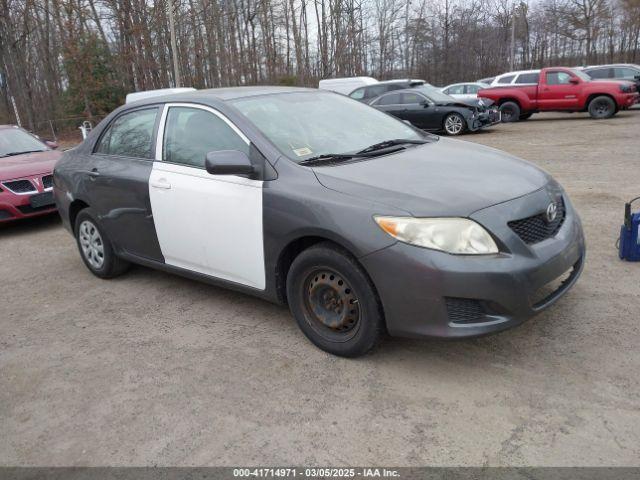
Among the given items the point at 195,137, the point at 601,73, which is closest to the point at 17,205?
the point at 195,137

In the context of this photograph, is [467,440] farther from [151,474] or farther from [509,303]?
[151,474]

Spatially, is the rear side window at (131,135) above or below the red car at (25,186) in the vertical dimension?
above

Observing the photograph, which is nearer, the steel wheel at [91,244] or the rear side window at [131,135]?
the rear side window at [131,135]

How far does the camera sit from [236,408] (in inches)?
119

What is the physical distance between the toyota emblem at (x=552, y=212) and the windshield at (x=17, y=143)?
308 inches

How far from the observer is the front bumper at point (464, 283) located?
9.48 ft

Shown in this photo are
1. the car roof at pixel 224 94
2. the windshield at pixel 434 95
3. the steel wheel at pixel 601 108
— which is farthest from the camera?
the steel wheel at pixel 601 108

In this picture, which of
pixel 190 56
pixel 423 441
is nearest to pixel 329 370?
pixel 423 441

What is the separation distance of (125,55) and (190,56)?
5058 mm

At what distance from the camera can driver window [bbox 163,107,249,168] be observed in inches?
153

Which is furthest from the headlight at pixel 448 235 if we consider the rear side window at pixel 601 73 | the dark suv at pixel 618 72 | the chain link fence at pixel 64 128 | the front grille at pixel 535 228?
the chain link fence at pixel 64 128

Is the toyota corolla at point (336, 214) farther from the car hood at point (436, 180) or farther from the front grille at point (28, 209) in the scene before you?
the front grille at point (28, 209)

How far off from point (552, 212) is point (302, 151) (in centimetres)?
162

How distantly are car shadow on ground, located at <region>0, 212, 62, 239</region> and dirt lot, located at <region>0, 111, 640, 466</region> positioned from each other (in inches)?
129
